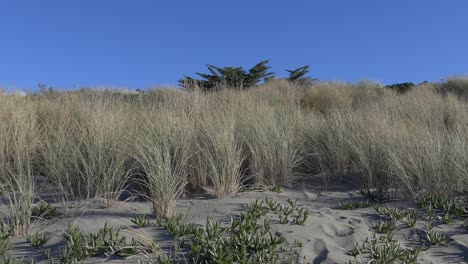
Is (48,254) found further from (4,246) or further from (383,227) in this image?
(383,227)

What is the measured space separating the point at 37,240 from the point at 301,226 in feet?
7.35

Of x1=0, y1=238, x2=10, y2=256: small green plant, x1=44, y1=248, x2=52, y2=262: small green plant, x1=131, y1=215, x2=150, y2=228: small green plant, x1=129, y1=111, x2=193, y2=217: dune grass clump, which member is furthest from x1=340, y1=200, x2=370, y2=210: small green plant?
x1=0, y1=238, x2=10, y2=256: small green plant

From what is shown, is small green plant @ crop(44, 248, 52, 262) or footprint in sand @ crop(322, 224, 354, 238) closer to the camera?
small green plant @ crop(44, 248, 52, 262)

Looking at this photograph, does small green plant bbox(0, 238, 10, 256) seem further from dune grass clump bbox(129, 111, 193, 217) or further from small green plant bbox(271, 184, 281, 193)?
small green plant bbox(271, 184, 281, 193)

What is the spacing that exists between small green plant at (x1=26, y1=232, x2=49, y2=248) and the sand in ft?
0.13

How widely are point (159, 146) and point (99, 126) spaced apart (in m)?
1.18

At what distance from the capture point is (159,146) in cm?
472

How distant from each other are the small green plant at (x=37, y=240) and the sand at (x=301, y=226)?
0.04 meters

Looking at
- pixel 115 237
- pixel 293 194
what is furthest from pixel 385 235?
pixel 115 237

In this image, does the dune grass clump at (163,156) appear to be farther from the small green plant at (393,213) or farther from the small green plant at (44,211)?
the small green plant at (393,213)

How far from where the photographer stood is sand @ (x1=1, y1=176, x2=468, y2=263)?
3.27 m

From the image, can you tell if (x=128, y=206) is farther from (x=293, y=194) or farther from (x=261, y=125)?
(x=261, y=125)

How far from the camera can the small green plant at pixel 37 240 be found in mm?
3180

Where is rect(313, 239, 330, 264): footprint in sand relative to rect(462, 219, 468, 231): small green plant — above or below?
below
